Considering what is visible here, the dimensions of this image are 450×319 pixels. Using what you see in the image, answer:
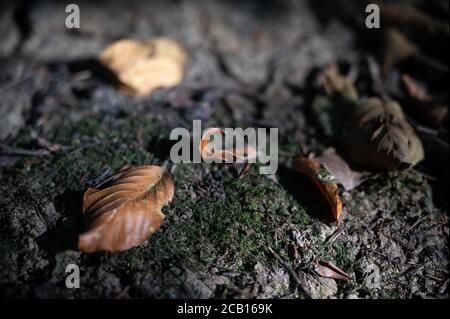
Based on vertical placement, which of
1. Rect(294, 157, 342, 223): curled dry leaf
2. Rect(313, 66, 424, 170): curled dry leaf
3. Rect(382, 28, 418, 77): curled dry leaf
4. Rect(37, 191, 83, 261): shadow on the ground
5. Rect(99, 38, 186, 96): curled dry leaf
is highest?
Rect(382, 28, 418, 77): curled dry leaf

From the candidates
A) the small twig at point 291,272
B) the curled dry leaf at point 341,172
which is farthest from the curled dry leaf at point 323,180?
the small twig at point 291,272

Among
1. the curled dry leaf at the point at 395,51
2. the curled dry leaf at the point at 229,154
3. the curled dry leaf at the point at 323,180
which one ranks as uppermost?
the curled dry leaf at the point at 395,51

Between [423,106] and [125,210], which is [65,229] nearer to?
[125,210]

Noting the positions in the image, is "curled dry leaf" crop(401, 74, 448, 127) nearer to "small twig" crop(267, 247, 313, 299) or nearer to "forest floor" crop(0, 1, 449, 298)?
"forest floor" crop(0, 1, 449, 298)

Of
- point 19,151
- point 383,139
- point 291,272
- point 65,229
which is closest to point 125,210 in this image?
point 65,229

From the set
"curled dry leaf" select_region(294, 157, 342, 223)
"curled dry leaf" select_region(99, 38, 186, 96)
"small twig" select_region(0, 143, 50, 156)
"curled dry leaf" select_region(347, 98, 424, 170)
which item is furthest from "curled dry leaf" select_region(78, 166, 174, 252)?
"curled dry leaf" select_region(347, 98, 424, 170)

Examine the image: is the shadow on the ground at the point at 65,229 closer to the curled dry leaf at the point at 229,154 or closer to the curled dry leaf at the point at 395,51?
the curled dry leaf at the point at 229,154
